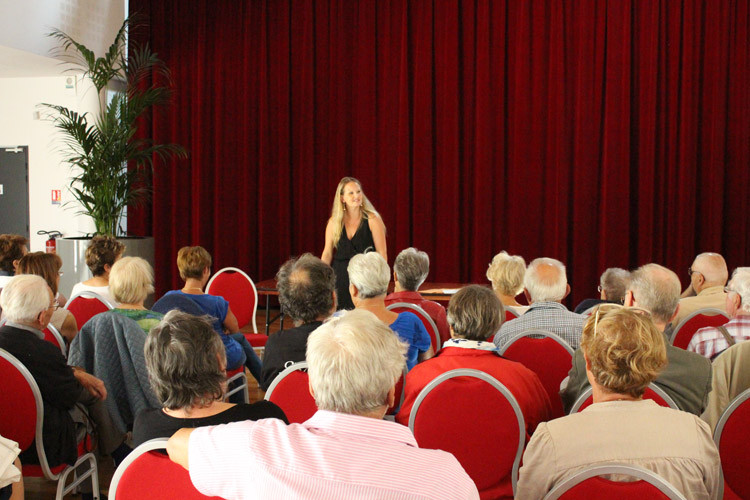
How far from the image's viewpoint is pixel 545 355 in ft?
10.0

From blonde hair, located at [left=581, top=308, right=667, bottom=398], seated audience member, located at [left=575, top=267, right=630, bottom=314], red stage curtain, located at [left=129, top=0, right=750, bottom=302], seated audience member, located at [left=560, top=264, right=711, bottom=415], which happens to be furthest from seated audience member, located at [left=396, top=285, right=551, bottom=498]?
red stage curtain, located at [left=129, top=0, right=750, bottom=302]

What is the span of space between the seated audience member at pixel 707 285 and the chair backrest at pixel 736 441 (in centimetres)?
185

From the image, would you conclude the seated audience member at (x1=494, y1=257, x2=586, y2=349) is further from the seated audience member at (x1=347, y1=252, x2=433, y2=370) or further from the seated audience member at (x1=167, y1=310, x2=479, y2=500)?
the seated audience member at (x1=167, y1=310, x2=479, y2=500)

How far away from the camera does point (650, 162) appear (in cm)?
793

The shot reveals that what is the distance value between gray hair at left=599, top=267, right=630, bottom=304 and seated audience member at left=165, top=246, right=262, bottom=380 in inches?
81.6

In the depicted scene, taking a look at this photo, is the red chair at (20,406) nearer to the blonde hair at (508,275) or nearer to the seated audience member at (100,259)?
the seated audience member at (100,259)

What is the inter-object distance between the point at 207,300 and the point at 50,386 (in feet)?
4.24

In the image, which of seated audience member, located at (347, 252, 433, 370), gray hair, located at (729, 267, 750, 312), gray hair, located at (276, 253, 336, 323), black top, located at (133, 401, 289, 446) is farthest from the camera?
seated audience member, located at (347, 252, 433, 370)

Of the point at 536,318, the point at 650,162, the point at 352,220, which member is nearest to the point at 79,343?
the point at 536,318

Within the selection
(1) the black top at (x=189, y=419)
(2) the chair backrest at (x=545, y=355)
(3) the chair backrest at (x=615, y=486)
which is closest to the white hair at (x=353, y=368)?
(1) the black top at (x=189, y=419)

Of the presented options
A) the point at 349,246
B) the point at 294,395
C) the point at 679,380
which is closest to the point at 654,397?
the point at 679,380

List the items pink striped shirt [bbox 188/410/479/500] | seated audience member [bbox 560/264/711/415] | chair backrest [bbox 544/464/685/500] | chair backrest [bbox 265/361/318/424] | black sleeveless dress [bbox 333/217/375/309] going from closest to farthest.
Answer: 1. pink striped shirt [bbox 188/410/479/500]
2. chair backrest [bbox 544/464/685/500]
3. seated audience member [bbox 560/264/711/415]
4. chair backrest [bbox 265/361/318/424]
5. black sleeveless dress [bbox 333/217/375/309]

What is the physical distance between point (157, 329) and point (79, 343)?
1.40 metres

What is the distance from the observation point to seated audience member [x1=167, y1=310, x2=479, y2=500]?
1.37 metres
